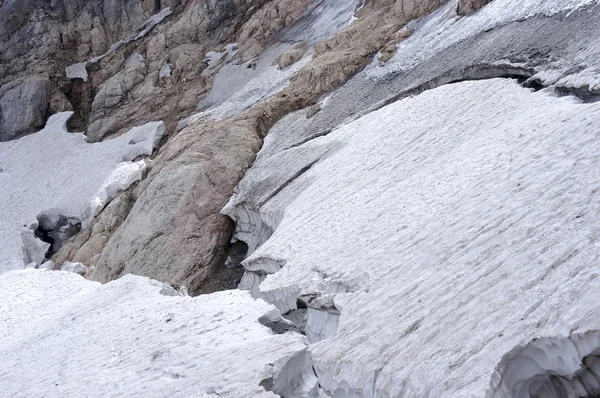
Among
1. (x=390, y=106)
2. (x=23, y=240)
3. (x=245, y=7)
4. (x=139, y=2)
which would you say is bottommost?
(x=23, y=240)

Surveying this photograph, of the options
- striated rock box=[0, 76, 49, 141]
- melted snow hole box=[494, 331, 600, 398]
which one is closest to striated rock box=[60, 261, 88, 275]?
striated rock box=[0, 76, 49, 141]

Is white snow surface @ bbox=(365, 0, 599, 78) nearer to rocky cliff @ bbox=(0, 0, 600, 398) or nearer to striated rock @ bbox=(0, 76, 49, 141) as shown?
rocky cliff @ bbox=(0, 0, 600, 398)

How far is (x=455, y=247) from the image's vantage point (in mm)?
8461

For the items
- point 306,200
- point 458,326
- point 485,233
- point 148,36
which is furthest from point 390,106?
point 148,36

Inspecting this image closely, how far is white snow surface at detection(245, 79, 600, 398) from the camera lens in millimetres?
6090

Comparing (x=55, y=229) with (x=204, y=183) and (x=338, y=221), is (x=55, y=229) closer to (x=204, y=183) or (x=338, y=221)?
(x=204, y=183)

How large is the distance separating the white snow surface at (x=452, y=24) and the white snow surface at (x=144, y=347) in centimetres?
1131

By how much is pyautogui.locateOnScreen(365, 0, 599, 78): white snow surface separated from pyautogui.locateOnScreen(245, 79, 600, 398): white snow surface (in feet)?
10.1

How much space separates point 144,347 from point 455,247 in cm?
608

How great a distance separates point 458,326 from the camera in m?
6.64

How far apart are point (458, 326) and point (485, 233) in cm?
203

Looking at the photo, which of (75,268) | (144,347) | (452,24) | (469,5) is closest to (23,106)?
(75,268)

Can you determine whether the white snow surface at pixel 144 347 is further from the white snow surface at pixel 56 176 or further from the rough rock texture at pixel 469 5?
the rough rock texture at pixel 469 5

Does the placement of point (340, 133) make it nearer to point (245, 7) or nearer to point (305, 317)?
point (305, 317)
